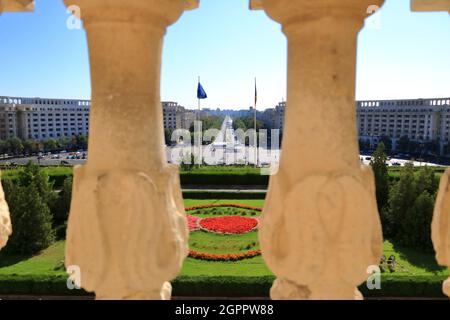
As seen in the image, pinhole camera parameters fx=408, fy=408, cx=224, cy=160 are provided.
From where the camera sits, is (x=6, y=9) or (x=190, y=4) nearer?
(x=190, y=4)

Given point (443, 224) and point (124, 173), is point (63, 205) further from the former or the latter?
point (443, 224)

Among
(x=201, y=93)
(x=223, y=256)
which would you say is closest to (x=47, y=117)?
(x=201, y=93)

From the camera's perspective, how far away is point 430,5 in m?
2.72

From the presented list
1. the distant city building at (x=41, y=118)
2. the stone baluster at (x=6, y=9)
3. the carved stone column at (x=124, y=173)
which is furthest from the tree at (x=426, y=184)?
the distant city building at (x=41, y=118)

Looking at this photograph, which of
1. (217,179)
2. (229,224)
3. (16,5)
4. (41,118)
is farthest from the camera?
(41,118)

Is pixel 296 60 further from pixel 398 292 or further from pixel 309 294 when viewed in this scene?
pixel 398 292

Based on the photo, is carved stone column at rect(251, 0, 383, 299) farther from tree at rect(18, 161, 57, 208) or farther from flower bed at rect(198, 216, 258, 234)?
tree at rect(18, 161, 57, 208)

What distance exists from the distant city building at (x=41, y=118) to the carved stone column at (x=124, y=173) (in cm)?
7893

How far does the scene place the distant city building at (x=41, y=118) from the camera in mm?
79188

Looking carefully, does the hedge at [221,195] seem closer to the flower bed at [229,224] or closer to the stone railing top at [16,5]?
the flower bed at [229,224]

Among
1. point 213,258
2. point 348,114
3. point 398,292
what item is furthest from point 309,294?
point 213,258

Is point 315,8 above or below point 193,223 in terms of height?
above

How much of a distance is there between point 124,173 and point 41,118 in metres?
90.8

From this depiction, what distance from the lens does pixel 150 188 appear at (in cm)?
240
